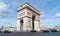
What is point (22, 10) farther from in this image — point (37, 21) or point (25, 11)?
point (37, 21)

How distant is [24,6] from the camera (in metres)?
54.4

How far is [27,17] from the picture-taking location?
5341 centimetres

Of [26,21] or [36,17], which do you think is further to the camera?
[36,17]

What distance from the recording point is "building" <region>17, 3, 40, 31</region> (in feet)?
175

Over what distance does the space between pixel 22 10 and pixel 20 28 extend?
8009 mm

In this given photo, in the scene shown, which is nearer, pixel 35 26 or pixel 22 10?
pixel 22 10

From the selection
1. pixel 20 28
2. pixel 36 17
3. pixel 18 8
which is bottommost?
pixel 20 28

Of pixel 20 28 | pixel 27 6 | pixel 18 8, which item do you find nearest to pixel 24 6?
pixel 27 6

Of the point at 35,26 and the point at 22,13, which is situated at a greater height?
the point at 22,13

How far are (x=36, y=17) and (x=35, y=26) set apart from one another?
3.86 m

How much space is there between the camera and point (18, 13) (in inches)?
2303

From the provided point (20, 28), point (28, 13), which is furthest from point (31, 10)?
point (20, 28)

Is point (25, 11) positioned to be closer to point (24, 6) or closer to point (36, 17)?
point (24, 6)

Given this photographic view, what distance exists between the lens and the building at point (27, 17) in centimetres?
5324
